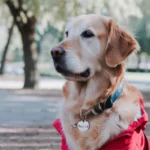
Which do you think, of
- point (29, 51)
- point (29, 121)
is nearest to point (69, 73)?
point (29, 121)

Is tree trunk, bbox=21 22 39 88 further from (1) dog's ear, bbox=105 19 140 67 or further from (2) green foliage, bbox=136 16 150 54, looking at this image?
(2) green foliage, bbox=136 16 150 54

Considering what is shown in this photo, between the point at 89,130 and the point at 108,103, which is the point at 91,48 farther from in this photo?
the point at 89,130

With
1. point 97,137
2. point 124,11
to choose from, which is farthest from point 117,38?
point 124,11

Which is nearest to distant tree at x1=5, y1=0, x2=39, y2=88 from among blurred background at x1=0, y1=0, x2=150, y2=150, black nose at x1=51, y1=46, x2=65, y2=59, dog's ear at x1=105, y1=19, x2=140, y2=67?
blurred background at x1=0, y1=0, x2=150, y2=150

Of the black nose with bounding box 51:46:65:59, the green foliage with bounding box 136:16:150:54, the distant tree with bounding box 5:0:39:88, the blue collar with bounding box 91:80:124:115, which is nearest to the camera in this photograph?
Result: the black nose with bounding box 51:46:65:59

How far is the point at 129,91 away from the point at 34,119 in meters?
5.56

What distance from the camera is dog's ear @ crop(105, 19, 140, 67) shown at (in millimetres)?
3830

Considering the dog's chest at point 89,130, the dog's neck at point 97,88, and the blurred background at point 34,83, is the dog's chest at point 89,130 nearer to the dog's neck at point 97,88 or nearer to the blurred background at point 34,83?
the dog's neck at point 97,88

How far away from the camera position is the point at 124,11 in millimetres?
17672

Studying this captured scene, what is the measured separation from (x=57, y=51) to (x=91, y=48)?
0.38 metres

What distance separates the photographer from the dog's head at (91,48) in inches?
149

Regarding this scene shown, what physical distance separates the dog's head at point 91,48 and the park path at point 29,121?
0.55 meters

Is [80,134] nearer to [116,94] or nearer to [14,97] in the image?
[116,94]

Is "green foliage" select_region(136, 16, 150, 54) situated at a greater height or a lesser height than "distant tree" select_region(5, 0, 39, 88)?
lesser
